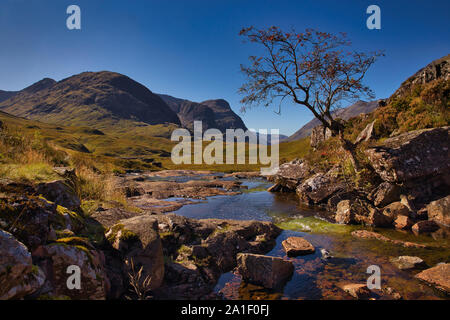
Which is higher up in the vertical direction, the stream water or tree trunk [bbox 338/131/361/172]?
tree trunk [bbox 338/131/361/172]

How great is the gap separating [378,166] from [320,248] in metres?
9.67

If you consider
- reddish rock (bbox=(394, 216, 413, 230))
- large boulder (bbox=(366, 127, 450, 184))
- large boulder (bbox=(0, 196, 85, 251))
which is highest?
large boulder (bbox=(366, 127, 450, 184))

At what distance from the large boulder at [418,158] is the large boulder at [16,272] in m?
19.2

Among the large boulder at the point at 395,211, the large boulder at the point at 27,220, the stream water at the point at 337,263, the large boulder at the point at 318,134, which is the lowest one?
the stream water at the point at 337,263

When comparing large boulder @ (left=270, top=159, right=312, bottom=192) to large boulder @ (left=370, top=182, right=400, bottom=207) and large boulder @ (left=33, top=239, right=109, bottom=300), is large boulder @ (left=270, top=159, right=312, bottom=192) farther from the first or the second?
large boulder @ (left=33, top=239, right=109, bottom=300)

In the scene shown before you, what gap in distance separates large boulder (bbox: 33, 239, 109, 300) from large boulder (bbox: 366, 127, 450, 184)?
18.1 m

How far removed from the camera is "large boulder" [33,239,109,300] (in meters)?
4.78

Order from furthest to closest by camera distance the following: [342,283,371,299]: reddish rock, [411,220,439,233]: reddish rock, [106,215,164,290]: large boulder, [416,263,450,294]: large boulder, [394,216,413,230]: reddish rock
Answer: [394,216,413,230]: reddish rock, [411,220,439,233]: reddish rock, [416,263,450,294]: large boulder, [342,283,371,299]: reddish rock, [106,215,164,290]: large boulder

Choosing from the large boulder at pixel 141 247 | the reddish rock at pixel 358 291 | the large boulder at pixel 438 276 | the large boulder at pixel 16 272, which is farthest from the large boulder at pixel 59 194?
the large boulder at pixel 438 276

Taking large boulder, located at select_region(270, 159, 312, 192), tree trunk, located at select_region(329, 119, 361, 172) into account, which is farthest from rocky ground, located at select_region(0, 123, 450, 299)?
large boulder, located at select_region(270, 159, 312, 192)

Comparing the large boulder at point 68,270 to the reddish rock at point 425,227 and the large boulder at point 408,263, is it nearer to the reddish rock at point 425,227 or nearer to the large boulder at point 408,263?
the large boulder at point 408,263

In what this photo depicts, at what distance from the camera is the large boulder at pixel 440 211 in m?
13.1

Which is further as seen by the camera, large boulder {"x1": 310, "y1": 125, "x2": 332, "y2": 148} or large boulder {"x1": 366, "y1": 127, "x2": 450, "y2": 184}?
large boulder {"x1": 310, "y1": 125, "x2": 332, "y2": 148}

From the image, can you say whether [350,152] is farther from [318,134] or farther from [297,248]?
[318,134]
